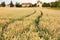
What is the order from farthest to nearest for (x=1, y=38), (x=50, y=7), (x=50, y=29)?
1. (x=50, y=7)
2. (x=50, y=29)
3. (x=1, y=38)

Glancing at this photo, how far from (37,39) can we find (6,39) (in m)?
0.62

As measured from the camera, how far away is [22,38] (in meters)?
4.27

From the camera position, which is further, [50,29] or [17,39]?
[50,29]

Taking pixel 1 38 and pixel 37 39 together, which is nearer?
pixel 37 39

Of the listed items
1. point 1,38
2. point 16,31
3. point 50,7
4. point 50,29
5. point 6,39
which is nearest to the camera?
point 6,39

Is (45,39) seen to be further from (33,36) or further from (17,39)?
(17,39)

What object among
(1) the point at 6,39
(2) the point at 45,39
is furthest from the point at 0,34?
(2) the point at 45,39

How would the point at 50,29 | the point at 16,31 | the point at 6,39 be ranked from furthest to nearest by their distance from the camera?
the point at 50,29 < the point at 16,31 < the point at 6,39

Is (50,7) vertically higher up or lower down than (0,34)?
lower down

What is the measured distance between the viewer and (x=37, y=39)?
13.5 feet

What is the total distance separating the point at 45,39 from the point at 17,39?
734 mm

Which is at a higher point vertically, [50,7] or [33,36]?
[33,36]

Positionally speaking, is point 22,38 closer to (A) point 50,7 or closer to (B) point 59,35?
(B) point 59,35

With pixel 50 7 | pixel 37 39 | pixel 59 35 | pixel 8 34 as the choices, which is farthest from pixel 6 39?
pixel 50 7
